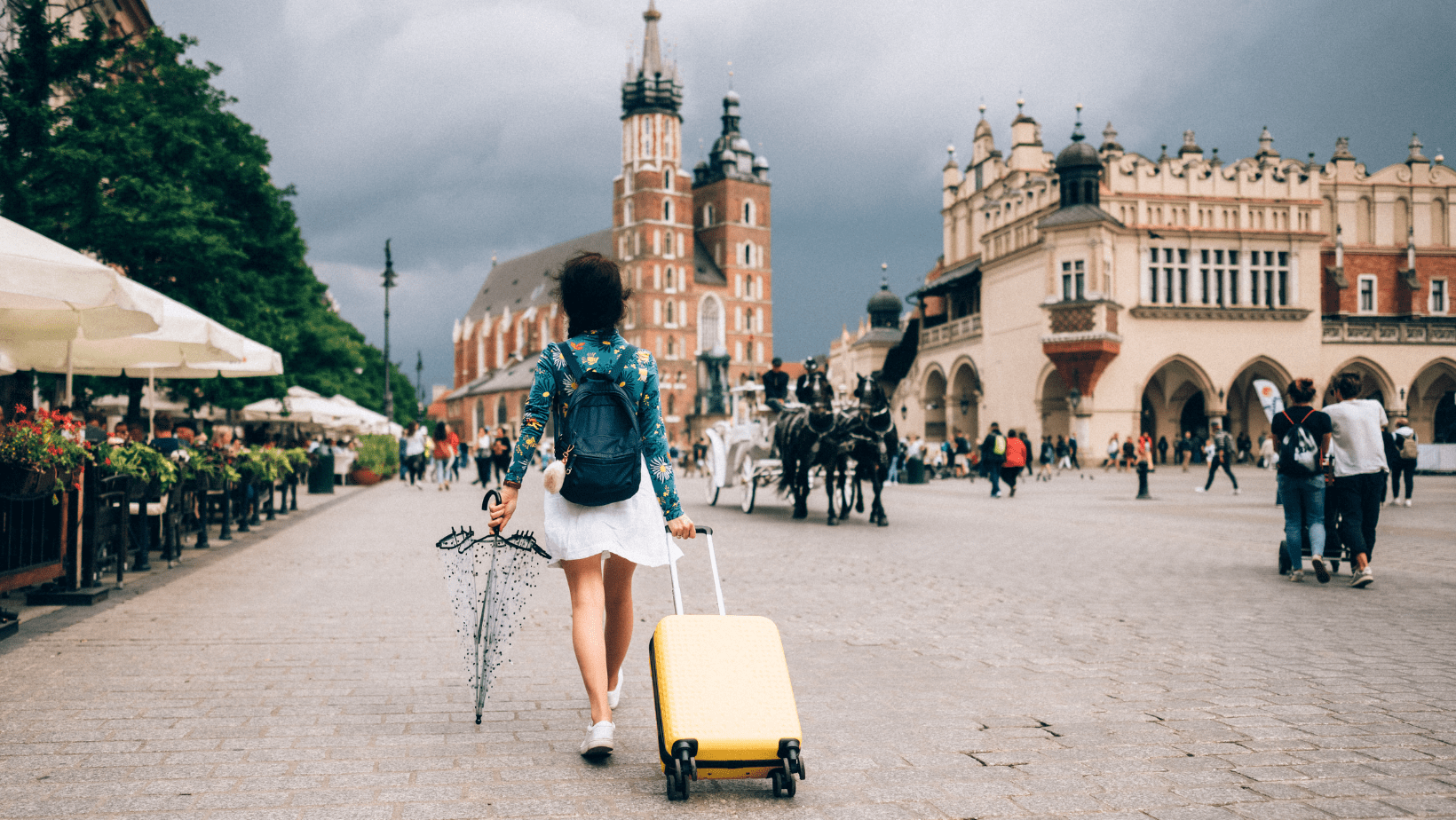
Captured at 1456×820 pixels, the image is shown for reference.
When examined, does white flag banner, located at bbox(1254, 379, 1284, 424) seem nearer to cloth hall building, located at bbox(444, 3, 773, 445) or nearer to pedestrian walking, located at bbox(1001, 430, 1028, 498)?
pedestrian walking, located at bbox(1001, 430, 1028, 498)

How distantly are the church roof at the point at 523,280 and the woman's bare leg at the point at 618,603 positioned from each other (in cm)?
9781

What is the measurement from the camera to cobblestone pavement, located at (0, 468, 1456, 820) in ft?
11.3

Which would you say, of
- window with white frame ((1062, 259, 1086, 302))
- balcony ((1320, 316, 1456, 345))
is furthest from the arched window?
balcony ((1320, 316, 1456, 345))

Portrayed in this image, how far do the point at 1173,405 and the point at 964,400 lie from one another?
920cm

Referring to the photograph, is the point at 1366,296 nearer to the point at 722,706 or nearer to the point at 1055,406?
the point at 1055,406

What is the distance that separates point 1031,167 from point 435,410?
11088cm

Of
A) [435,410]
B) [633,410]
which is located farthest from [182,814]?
[435,410]

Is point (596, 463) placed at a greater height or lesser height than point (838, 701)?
greater

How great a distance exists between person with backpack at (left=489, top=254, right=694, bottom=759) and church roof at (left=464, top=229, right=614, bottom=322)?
9779cm

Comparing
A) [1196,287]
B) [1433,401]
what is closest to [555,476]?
[1196,287]

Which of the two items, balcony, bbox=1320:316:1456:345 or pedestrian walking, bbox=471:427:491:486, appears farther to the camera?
balcony, bbox=1320:316:1456:345

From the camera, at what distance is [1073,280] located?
132 ft

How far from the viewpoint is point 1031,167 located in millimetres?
45500

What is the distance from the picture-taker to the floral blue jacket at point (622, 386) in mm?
3938
